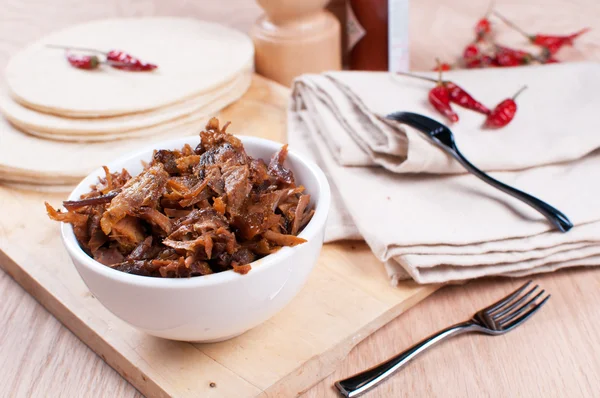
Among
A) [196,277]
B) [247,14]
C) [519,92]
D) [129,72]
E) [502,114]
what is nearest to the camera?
[196,277]

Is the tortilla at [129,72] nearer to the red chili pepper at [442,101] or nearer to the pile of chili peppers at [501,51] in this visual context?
the red chili pepper at [442,101]

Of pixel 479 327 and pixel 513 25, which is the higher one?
pixel 479 327

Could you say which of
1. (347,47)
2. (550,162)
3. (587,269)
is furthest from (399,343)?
(347,47)

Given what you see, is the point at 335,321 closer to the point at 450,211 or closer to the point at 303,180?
the point at 303,180

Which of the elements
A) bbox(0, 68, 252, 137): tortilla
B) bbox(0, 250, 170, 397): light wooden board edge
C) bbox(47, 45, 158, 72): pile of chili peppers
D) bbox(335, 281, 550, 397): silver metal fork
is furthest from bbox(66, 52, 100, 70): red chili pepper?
bbox(335, 281, 550, 397): silver metal fork

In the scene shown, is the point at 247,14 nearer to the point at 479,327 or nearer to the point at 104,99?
the point at 104,99

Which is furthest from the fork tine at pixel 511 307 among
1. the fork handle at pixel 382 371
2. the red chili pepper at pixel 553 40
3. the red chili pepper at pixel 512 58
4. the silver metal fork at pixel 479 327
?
the red chili pepper at pixel 553 40

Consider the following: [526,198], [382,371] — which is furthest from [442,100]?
[382,371]

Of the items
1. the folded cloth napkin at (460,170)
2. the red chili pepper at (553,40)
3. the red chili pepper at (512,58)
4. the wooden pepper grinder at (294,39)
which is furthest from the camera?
the red chili pepper at (553,40)
